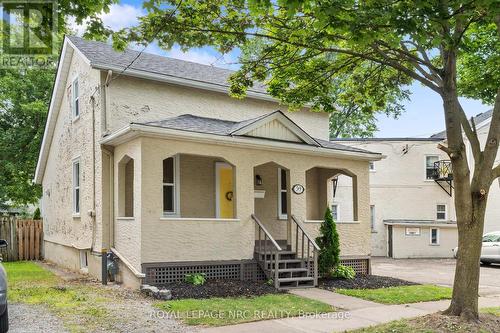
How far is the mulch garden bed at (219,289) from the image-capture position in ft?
32.2

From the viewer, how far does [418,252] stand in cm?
2472

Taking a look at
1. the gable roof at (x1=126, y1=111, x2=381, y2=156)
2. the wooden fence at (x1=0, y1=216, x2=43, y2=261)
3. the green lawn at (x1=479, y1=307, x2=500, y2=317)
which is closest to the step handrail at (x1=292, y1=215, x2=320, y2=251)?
the gable roof at (x1=126, y1=111, x2=381, y2=156)

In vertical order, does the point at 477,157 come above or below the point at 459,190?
above

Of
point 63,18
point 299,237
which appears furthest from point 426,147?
point 63,18

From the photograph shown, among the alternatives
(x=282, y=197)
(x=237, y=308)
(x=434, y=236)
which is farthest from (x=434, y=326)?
(x=434, y=236)

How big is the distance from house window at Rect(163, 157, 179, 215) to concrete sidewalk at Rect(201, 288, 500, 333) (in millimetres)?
3905

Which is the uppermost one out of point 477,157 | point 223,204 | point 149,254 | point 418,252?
point 477,157

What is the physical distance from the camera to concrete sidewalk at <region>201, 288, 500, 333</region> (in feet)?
24.3

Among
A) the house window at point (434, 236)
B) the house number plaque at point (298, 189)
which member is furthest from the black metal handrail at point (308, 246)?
the house window at point (434, 236)

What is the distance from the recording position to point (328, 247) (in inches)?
495

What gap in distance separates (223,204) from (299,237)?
229 centimetres

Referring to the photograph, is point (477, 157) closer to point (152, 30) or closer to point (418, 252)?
point (152, 30)

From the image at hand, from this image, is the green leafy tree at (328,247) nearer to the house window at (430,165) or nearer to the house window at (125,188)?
the house window at (125,188)

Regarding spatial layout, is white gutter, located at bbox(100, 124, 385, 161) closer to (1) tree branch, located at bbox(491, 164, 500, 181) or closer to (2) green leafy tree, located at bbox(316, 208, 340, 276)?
(2) green leafy tree, located at bbox(316, 208, 340, 276)
